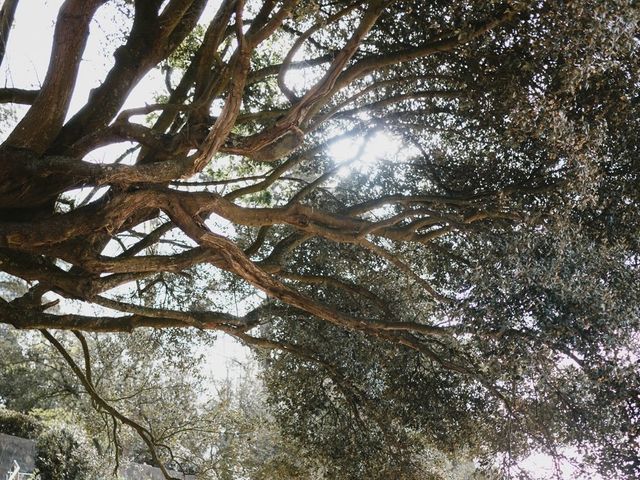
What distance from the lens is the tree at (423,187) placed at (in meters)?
6.51

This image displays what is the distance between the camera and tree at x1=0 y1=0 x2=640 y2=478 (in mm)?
6508

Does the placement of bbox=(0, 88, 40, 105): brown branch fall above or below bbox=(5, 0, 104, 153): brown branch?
above

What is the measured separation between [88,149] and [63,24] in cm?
132

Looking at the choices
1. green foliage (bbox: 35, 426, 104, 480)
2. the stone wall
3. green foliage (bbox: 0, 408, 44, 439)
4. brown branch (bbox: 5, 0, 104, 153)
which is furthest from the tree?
green foliage (bbox: 0, 408, 44, 439)

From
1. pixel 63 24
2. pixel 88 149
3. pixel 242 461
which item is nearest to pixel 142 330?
pixel 242 461

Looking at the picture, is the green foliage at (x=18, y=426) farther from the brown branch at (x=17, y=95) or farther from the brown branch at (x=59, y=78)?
the brown branch at (x=59, y=78)

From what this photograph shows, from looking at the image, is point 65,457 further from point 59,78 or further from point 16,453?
point 59,78

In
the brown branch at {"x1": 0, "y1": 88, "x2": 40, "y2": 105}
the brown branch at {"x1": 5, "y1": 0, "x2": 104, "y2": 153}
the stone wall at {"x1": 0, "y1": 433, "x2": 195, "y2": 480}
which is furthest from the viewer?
the stone wall at {"x1": 0, "y1": 433, "x2": 195, "y2": 480}

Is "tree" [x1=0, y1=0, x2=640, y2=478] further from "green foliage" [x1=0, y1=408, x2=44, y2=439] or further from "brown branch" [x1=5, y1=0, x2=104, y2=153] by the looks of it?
"green foliage" [x1=0, y1=408, x2=44, y2=439]

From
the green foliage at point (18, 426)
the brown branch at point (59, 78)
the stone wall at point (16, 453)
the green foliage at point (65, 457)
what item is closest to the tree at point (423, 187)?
the brown branch at point (59, 78)

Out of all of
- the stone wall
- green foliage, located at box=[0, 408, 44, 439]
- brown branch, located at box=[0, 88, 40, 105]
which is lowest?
the stone wall

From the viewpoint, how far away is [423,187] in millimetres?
9664

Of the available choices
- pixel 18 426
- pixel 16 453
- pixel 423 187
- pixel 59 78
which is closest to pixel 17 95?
pixel 59 78

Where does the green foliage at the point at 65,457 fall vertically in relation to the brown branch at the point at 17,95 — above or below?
below
